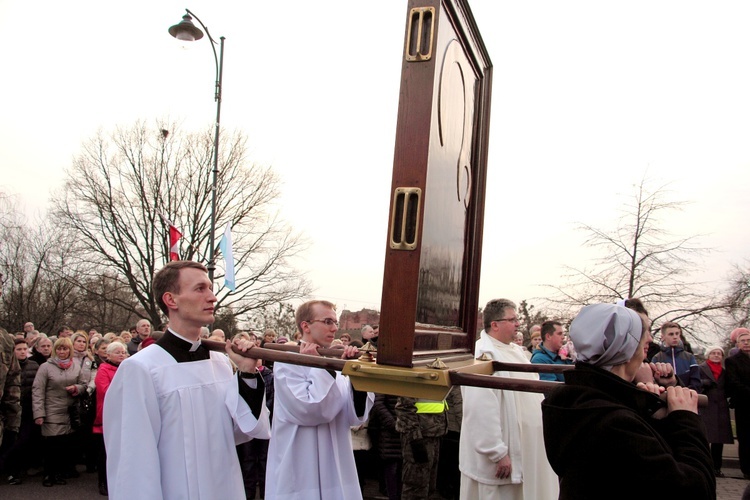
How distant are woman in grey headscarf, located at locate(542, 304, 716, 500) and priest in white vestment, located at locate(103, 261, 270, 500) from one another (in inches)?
59.7

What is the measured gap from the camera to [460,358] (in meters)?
2.75

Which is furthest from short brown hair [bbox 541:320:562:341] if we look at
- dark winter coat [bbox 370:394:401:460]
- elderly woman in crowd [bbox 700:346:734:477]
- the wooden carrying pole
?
elderly woman in crowd [bbox 700:346:734:477]

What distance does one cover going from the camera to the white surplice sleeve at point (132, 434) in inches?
114

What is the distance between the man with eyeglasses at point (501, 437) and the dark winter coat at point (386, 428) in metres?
2.62

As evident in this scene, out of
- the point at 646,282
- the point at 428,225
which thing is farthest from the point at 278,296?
the point at 428,225

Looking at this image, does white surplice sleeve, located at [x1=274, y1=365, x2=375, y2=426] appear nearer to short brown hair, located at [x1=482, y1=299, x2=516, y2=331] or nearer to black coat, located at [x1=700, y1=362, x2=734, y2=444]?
short brown hair, located at [x1=482, y1=299, x2=516, y2=331]

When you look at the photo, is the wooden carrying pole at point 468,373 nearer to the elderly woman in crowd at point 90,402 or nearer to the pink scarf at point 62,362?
the pink scarf at point 62,362

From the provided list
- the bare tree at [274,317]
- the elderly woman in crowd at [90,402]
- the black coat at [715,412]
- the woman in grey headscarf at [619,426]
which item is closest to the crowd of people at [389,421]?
the woman in grey headscarf at [619,426]

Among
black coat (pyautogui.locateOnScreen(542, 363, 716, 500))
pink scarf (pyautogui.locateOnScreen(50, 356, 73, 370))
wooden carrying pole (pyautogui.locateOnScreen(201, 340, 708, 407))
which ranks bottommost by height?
pink scarf (pyautogui.locateOnScreen(50, 356, 73, 370))

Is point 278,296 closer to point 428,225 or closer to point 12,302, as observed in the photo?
point 12,302

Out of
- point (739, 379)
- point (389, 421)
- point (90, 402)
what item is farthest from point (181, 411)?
point (739, 379)

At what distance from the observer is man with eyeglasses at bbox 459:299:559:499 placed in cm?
483

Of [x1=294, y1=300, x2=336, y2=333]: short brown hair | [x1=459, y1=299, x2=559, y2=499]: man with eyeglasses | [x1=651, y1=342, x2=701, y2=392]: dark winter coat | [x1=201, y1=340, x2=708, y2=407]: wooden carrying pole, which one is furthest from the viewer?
[x1=651, y1=342, x2=701, y2=392]: dark winter coat

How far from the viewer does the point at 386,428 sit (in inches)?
307
